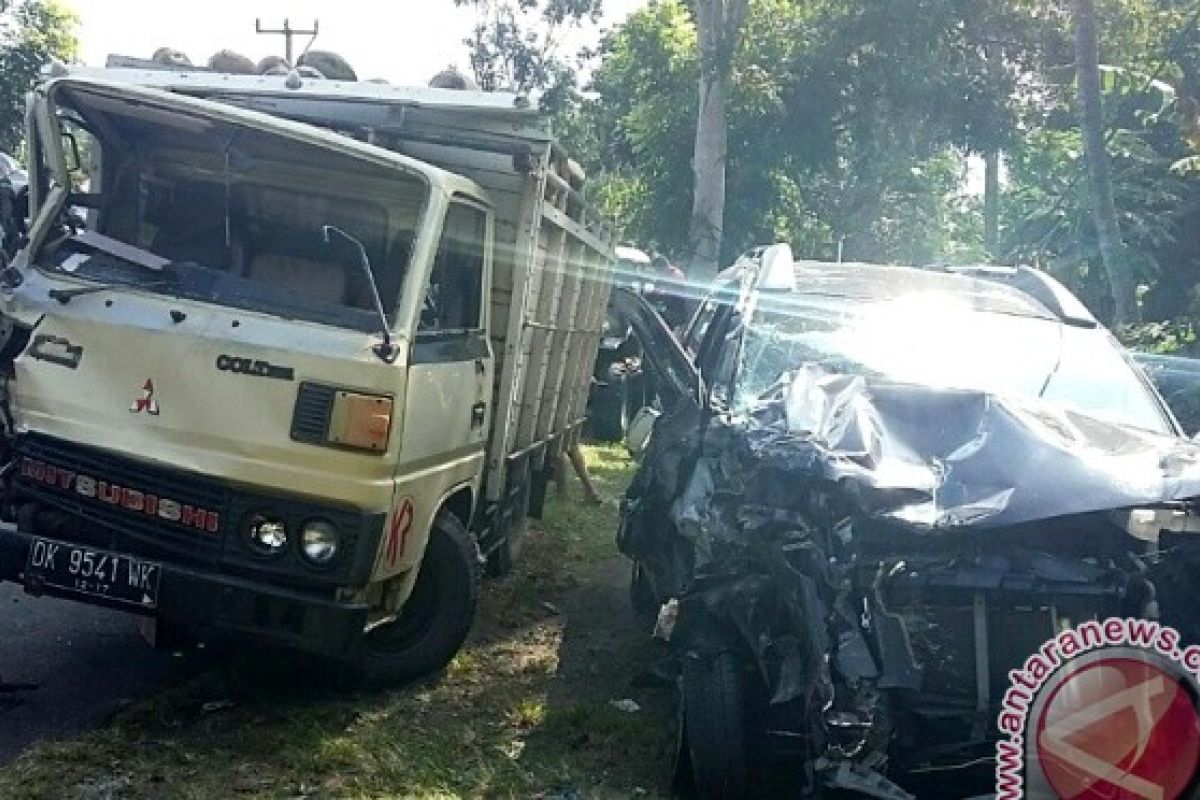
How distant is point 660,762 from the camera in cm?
499

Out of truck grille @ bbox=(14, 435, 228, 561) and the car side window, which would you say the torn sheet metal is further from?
truck grille @ bbox=(14, 435, 228, 561)

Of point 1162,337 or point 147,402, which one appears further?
point 1162,337

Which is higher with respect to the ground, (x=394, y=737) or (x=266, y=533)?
(x=266, y=533)

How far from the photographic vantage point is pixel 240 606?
4578mm

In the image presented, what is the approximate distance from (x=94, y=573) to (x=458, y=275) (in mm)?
1931

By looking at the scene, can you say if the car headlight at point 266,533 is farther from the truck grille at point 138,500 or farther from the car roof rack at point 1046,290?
the car roof rack at point 1046,290

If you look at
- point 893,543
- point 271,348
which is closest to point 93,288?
point 271,348

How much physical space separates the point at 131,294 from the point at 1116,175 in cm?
2011

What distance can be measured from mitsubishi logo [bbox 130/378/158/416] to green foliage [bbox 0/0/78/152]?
21868mm

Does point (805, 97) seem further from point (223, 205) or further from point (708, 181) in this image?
point (223, 205)

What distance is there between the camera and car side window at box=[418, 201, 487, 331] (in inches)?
208

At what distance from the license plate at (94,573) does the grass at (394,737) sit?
1.81ft

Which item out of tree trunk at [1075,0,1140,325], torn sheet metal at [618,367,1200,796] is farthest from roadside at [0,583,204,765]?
tree trunk at [1075,0,1140,325]

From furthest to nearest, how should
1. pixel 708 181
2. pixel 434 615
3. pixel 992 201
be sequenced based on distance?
pixel 992 201 < pixel 708 181 < pixel 434 615
